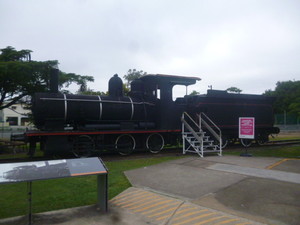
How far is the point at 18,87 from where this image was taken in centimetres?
1259

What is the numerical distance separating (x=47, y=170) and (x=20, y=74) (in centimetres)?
930

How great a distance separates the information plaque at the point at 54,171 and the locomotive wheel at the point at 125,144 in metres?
5.99

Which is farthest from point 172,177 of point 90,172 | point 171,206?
point 90,172

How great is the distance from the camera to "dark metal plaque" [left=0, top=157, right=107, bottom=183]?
141 inches

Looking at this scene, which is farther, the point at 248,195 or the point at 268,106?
the point at 268,106

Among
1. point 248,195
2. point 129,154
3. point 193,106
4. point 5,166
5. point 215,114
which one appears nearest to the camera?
point 5,166

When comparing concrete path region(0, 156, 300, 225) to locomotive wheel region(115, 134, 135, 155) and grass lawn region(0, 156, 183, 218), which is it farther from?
locomotive wheel region(115, 134, 135, 155)

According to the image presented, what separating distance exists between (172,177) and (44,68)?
915cm

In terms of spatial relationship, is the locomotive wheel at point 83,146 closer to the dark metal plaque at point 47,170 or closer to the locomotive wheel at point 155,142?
the locomotive wheel at point 155,142

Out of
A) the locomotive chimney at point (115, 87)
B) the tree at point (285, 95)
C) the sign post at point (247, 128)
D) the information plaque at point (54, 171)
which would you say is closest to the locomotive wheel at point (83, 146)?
the locomotive chimney at point (115, 87)

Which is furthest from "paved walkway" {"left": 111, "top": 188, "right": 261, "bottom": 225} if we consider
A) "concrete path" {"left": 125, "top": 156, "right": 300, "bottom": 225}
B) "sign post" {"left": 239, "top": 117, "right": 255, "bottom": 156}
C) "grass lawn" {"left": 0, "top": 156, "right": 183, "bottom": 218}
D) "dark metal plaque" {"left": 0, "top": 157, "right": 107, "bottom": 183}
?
"sign post" {"left": 239, "top": 117, "right": 255, "bottom": 156}

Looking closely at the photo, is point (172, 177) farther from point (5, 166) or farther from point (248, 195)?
point (5, 166)

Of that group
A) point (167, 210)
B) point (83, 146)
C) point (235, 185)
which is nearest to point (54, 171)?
point (167, 210)

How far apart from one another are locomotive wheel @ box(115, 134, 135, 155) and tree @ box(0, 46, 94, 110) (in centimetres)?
527
